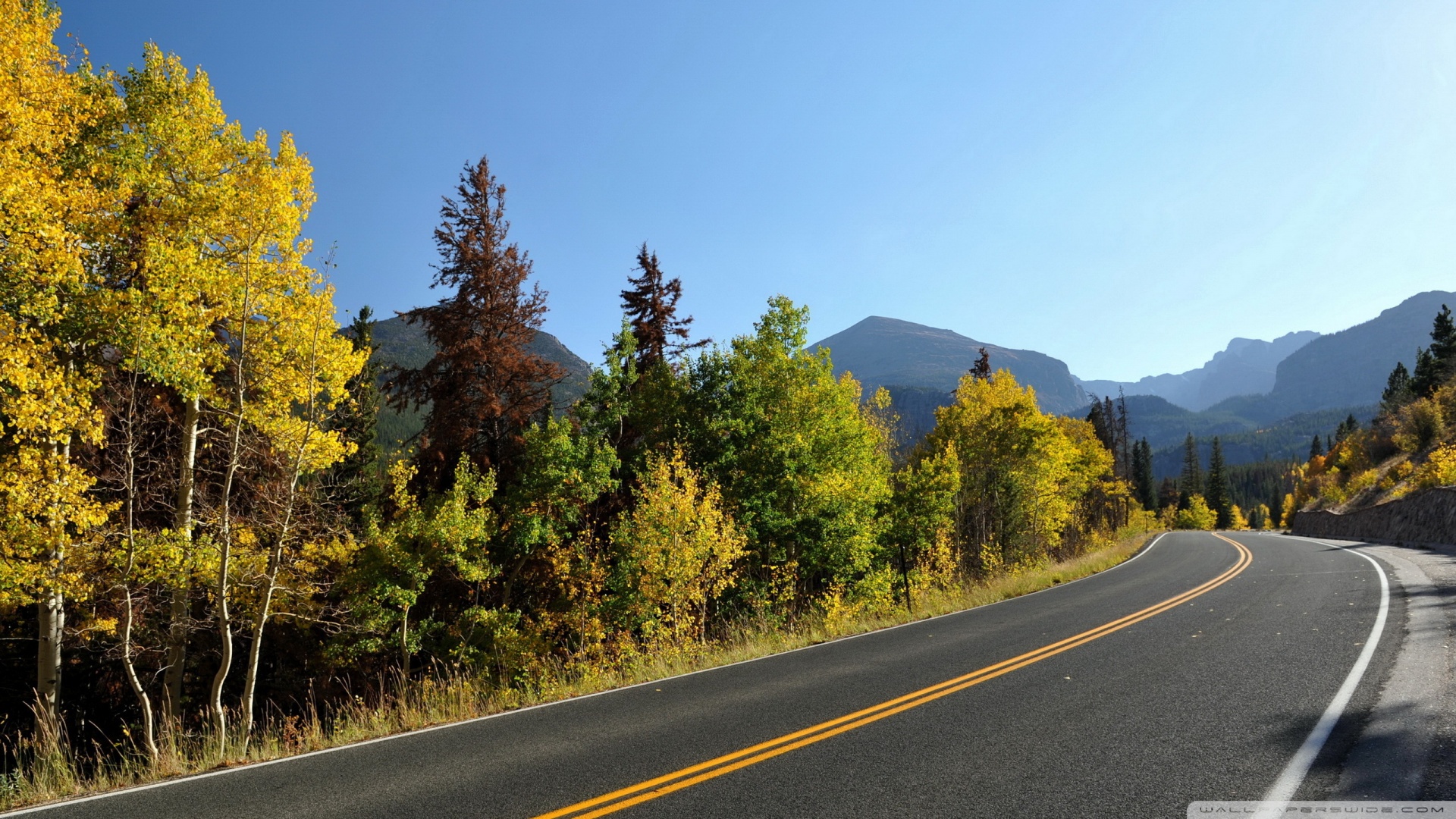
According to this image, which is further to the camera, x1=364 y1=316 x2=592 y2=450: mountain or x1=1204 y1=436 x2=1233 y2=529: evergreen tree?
x1=1204 y1=436 x2=1233 y2=529: evergreen tree

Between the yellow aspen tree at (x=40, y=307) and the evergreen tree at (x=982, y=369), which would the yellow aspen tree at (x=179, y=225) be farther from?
the evergreen tree at (x=982, y=369)

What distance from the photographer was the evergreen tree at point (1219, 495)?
8475 cm

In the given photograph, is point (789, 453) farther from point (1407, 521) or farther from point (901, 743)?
point (1407, 521)

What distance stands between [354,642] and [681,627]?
11.6 meters

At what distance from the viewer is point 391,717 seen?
26.1 feet

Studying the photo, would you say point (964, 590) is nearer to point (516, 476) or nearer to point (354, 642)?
point (516, 476)

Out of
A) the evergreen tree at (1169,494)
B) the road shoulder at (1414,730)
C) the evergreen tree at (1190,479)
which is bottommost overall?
the evergreen tree at (1169,494)

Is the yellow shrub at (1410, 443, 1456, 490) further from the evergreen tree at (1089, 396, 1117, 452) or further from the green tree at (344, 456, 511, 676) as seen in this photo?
the evergreen tree at (1089, 396, 1117, 452)

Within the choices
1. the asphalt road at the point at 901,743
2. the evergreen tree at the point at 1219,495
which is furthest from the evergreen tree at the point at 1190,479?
the asphalt road at the point at 901,743

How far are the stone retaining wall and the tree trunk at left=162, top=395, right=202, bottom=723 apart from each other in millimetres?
33997

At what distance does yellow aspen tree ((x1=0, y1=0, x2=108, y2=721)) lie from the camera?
9.72 metres

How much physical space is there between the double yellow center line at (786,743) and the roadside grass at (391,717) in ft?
12.9

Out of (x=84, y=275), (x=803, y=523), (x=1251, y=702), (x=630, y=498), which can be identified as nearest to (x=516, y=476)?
(x=630, y=498)

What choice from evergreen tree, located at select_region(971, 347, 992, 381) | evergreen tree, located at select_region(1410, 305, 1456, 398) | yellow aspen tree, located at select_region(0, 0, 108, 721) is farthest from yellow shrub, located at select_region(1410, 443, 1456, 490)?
yellow aspen tree, located at select_region(0, 0, 108, 721)
